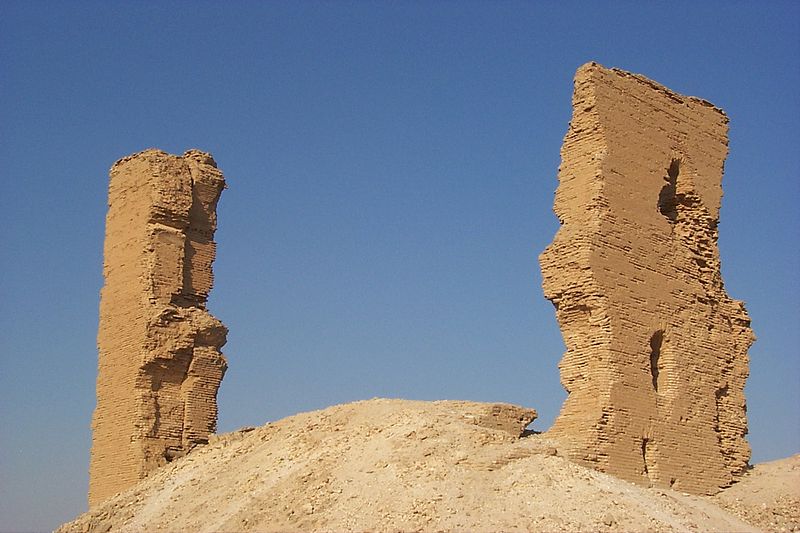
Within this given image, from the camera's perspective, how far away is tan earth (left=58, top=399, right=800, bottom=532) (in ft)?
→ 47.9

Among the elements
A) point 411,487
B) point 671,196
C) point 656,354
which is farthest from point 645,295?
point 411,487

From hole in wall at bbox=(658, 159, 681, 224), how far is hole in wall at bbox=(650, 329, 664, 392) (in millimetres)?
2592

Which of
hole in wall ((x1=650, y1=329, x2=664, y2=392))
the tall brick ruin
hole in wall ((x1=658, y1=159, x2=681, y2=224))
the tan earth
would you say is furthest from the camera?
hole in wall ((x1=658, y1=159, x2=681, y2=224))

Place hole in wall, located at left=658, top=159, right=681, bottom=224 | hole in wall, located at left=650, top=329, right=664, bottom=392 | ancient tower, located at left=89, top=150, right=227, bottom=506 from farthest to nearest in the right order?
1. hole in wall, located at left=658, top=159, right=681, bottom=224
2. ancient tower, located at left=89, top=150, right=227, bottom=506
3. hole in wall, located at left=650, top=329, right=664, bottom=392

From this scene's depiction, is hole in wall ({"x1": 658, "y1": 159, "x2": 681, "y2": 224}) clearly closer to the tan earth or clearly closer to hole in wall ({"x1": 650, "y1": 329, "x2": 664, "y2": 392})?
hole in wall ({"x1": 650, "y1": 329, "x2": 664, "y2": 392})

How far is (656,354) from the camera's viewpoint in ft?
64.4

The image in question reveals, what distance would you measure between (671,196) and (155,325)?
385 inches

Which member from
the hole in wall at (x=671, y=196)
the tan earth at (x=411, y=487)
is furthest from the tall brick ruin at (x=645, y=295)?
the tan earth at (x=411, y=487)

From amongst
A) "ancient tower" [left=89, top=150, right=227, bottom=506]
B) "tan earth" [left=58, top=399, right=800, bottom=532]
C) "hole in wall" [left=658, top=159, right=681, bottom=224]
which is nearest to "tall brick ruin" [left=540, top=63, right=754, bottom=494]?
"hole in wall" [left=658, top=159, right=681, bottom=224]

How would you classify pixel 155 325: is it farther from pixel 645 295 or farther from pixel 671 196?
pixel 671 196

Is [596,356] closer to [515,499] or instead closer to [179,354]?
[515,499]

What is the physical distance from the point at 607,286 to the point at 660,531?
4.89 meters

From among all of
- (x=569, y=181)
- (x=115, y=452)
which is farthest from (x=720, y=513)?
(x=115, y=452)

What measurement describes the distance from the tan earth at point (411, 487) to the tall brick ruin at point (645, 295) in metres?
0.72
